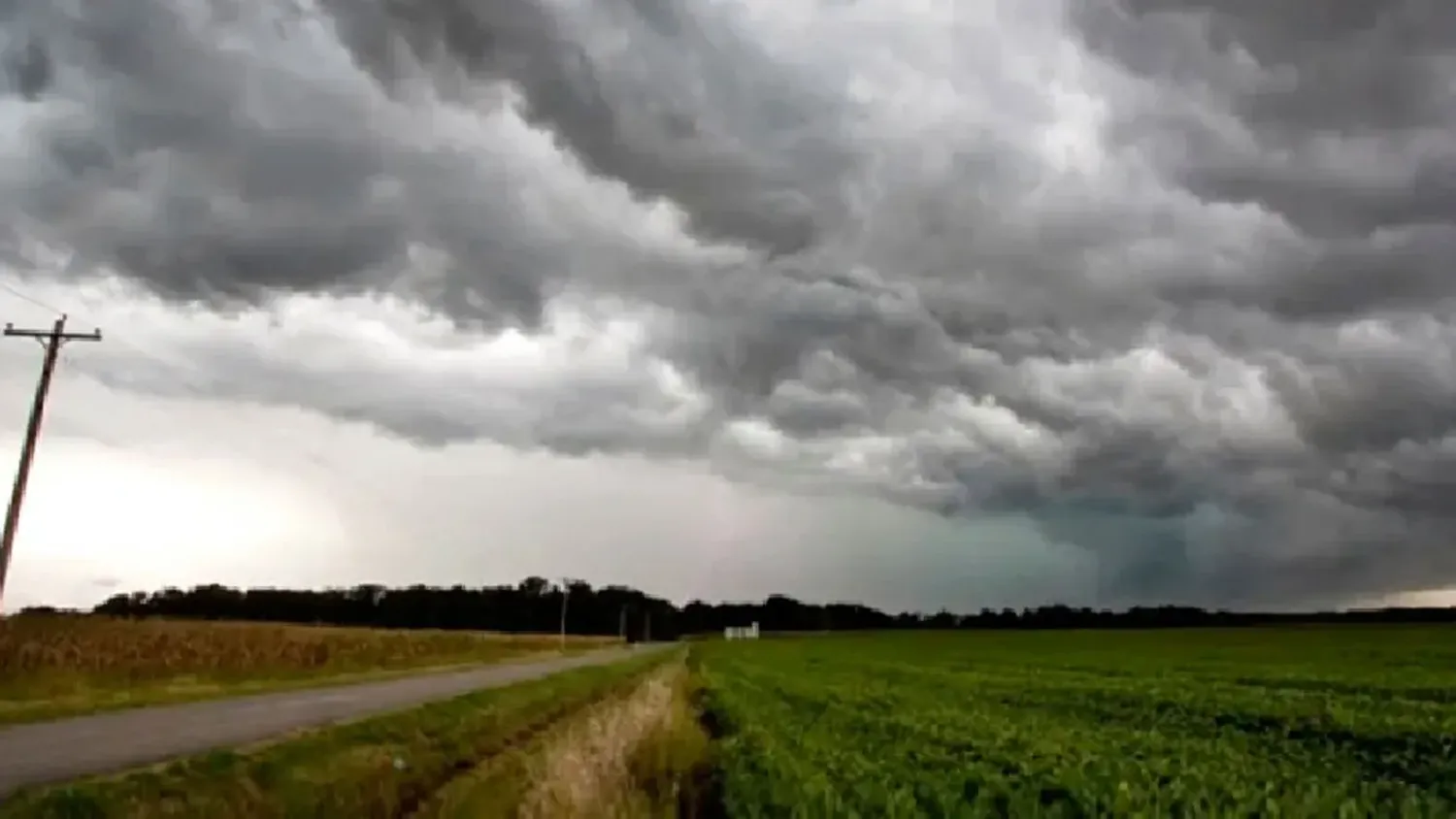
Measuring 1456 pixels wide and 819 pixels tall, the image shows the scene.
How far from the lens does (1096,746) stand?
53.1ft

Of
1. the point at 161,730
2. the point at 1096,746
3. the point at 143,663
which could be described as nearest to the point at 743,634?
the point at 143,663

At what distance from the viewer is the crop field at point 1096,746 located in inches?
416

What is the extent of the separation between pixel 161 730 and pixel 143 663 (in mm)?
20003

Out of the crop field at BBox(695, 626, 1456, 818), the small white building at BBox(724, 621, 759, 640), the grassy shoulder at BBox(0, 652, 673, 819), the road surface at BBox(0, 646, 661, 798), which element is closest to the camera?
the crop field at BBox(695, 626, 1456, 818)

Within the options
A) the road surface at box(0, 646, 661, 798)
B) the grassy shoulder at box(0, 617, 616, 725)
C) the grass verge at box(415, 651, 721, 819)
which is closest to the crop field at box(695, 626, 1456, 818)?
the grass verge at box(415, 651, 721, 819)

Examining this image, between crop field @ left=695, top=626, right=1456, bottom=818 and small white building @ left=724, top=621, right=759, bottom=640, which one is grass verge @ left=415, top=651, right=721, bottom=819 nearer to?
crop field @ left=695, top=626, right=1456, bottom=818

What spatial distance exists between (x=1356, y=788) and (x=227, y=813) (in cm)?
1177

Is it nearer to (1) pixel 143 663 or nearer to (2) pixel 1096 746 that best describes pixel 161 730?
(2) pixel 1096 746

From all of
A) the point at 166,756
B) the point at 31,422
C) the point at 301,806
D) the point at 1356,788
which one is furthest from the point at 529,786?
the point at 31,422

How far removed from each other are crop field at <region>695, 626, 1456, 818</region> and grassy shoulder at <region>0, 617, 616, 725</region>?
14472 millimetres

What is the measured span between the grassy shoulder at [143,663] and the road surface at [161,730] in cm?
186

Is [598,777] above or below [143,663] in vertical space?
below

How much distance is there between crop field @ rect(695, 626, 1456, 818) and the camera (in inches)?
416

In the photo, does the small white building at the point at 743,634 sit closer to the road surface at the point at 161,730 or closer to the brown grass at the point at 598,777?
the road surface at the point at 161,730
